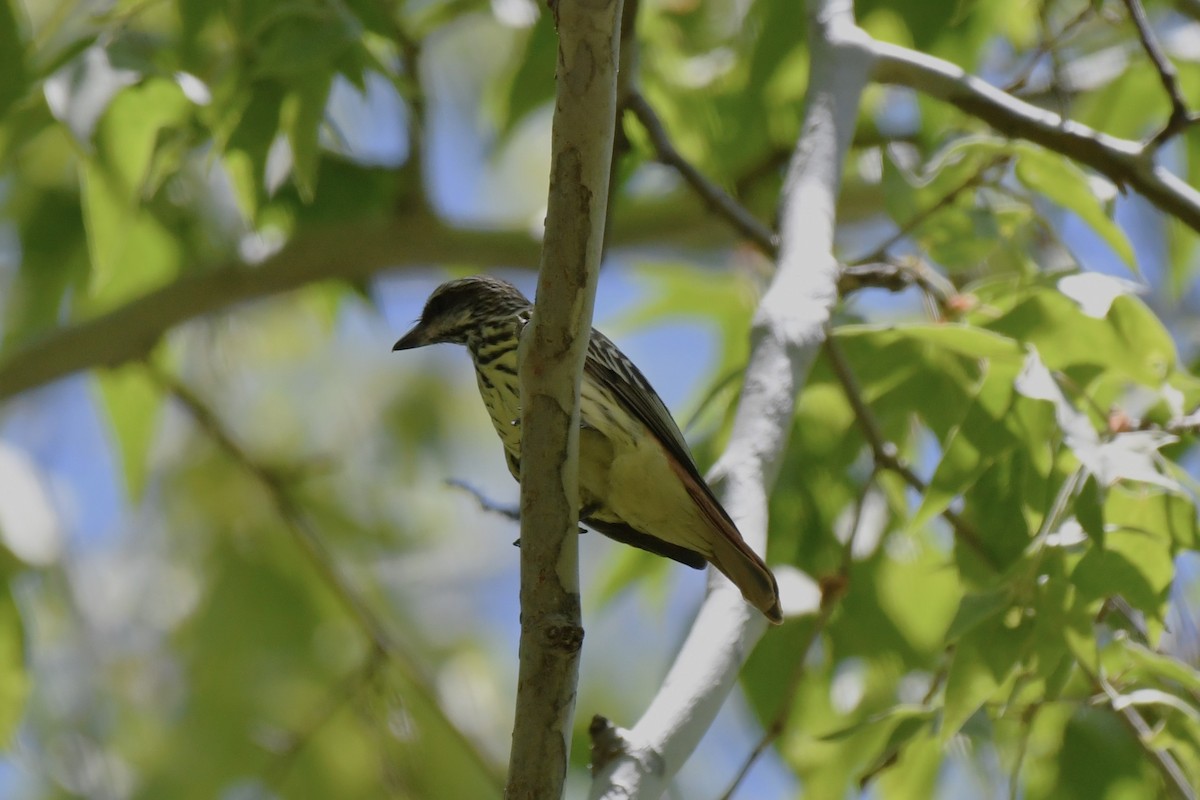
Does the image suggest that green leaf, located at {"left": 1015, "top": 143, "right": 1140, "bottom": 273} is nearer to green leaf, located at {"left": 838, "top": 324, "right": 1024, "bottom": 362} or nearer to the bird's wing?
green leaf, located at {"left": 838, "top": 324, "right": 1024, "bottom": 362}

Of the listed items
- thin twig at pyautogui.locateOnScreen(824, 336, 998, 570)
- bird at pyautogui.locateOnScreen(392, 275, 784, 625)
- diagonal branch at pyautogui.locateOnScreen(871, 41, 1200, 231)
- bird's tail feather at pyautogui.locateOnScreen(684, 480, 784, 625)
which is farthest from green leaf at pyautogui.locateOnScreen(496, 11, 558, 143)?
bird's tail feather at pyautogui.locateOnScreen(684, 480, 784, 625)

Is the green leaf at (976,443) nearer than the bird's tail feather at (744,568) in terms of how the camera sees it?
No

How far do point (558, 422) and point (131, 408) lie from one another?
3.20 m

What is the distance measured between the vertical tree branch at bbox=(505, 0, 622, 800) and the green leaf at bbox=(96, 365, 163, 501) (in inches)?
117

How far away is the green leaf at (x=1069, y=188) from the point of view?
326cm

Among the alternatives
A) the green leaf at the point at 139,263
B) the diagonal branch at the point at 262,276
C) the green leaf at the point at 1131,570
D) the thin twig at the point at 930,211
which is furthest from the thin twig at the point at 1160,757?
the green leaf at the point at 139,263

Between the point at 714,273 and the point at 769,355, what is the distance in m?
2.38

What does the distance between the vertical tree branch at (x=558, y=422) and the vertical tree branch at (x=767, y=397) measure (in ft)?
0.42

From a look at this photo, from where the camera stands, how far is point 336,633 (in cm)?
588

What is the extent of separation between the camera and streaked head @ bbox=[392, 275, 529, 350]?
13.0 ft

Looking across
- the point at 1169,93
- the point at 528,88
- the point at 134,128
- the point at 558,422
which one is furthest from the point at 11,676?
the point at 1169,93

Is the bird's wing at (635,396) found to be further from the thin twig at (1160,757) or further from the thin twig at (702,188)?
the thin twig at (1160,757)

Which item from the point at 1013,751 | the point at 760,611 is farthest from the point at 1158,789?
the point at 760,611

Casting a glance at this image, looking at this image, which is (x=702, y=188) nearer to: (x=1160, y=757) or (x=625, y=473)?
(x=625, y=473)
